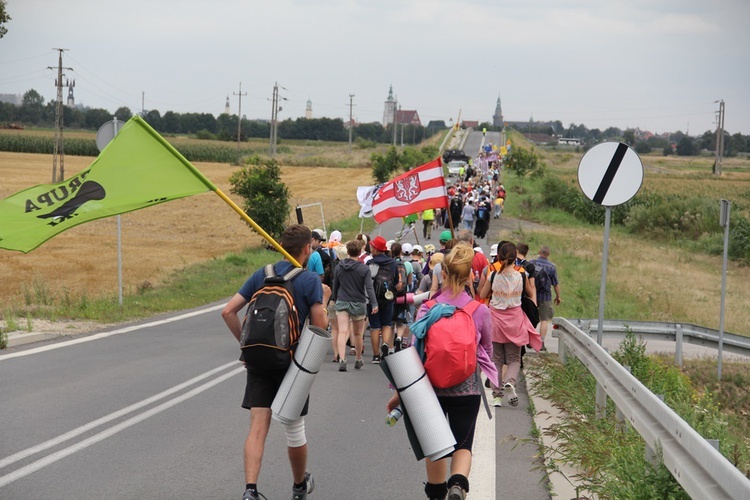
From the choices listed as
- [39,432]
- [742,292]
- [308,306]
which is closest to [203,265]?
[742,292]

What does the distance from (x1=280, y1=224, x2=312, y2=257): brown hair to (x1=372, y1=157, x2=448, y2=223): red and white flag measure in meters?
9.31

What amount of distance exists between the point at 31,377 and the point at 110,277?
16.7 meters

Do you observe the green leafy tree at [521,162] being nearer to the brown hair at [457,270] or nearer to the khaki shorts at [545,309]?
the khaki shorts at [545,309]

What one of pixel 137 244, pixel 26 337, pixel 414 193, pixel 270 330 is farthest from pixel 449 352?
pixel 137 244

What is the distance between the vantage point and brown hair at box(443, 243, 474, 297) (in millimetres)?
5781

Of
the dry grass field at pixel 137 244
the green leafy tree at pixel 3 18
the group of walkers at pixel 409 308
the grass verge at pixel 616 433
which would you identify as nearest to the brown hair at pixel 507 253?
the group of walkers at pixel 409 308

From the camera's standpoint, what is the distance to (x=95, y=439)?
781 cm

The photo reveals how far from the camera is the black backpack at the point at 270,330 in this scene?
564 cm

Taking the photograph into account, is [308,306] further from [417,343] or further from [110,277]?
[110,277]

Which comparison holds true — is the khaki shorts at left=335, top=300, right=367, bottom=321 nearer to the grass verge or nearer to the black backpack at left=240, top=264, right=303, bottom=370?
the grass verge

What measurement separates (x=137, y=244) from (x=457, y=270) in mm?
35752

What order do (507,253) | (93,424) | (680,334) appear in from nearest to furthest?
(93,424), (507,253), (680,334)

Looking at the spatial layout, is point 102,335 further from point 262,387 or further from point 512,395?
point 262,387

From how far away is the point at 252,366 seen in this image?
5770mm
